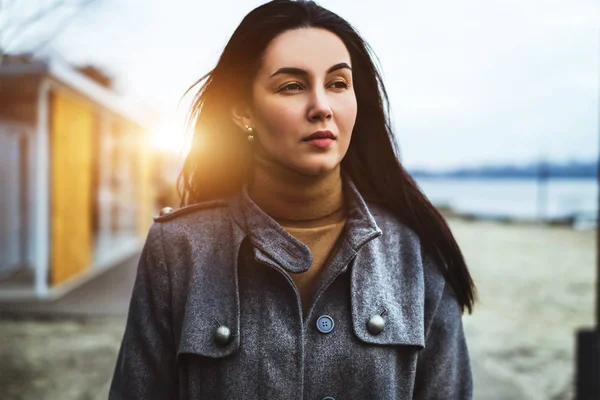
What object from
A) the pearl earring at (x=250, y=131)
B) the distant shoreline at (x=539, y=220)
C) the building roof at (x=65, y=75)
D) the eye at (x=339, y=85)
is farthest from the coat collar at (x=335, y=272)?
the distant shoreline at (x=539, y=220)

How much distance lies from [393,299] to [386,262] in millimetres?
101

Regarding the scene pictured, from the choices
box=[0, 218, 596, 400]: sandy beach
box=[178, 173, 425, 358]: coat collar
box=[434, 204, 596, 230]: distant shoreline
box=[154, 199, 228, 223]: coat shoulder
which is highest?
box=[434, 204, 596, 230]: distant shoreline

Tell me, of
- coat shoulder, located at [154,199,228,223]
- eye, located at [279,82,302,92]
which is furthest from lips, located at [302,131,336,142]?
coat shoulder, located at [154,199,228,223]

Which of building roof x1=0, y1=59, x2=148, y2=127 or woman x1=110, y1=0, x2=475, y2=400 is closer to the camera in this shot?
woman x1=110, y1=0, x2=475, y2=400

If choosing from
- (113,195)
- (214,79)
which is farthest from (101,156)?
(214,79)

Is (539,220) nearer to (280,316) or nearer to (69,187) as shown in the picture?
(69,187)

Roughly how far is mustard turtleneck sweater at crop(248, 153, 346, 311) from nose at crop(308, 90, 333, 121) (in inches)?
6.7

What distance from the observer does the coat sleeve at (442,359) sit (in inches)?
55.9

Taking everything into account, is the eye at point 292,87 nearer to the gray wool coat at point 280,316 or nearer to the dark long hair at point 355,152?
the dark long hair at point 355,152

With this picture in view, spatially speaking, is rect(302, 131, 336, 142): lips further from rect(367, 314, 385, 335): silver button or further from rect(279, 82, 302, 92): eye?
rect(367, 314, 385, 335): silver button

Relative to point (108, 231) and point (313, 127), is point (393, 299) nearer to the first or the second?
point (313, 127)

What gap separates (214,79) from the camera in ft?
4.54

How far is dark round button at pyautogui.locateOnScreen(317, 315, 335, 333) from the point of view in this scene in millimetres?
1316

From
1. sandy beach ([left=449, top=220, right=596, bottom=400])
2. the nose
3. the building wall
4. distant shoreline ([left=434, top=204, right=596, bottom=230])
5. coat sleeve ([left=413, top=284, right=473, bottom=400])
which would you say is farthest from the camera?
distant shoreline ([left=434, top=204, right=596, bottom=230])
